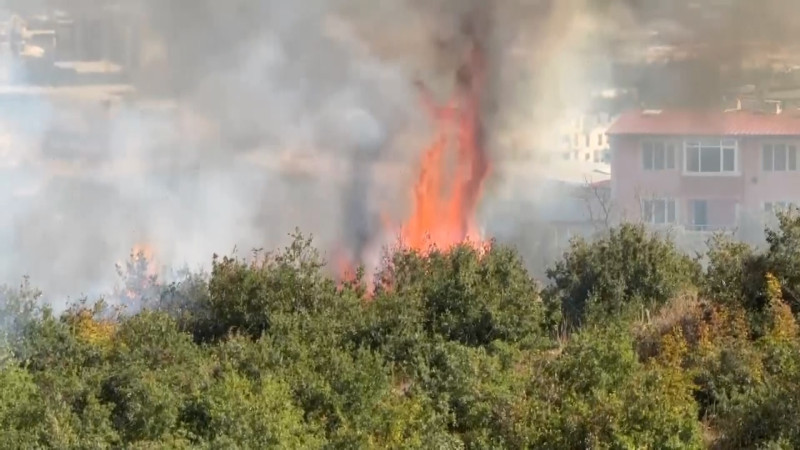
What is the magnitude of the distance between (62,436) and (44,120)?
1350 cm

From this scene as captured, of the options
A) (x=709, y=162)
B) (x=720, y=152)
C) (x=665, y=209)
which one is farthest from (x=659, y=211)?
(x=720, y=152)

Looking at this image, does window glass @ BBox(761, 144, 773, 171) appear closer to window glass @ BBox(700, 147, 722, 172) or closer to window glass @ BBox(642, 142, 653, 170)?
window glass @ BBox(700, 147, 722, 172)

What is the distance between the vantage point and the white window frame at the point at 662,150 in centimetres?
2383

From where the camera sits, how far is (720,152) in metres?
23.5

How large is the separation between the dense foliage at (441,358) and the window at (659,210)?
7.19 metres

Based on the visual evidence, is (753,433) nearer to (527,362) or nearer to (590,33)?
(527,362)

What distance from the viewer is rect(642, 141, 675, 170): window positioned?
2395cm

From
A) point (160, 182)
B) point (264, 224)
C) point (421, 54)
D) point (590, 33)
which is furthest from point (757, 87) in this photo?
point (160, 182)

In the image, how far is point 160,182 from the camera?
76.4 feet

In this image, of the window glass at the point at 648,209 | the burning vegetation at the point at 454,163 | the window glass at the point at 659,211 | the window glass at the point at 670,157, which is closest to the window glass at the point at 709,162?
the window glass at the point at 670,157

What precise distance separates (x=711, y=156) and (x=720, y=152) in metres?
0.19

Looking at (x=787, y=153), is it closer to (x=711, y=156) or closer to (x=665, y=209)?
(x=711, y=156)

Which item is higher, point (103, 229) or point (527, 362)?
point (103, 229)

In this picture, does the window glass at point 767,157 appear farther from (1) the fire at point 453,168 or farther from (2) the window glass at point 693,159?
(1) the fire at point 453,168
